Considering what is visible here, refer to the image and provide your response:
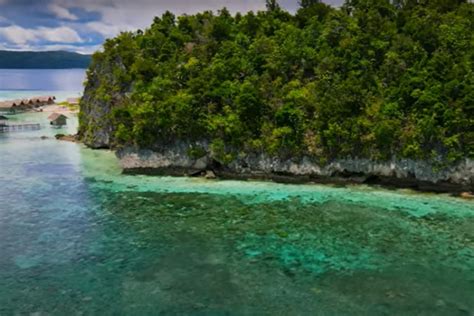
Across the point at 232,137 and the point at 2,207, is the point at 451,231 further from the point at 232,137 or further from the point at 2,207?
the point at 2,207

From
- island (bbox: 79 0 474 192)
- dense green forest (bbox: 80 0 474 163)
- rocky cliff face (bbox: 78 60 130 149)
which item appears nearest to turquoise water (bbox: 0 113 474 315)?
island (bbox: 79 0 474 192)

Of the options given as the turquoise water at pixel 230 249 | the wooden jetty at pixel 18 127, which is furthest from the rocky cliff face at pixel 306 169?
the wooden jetty at pixel 18 127

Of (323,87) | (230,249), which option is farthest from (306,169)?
(230,249)

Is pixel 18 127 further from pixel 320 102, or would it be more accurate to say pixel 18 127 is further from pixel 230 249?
pixel 230 249

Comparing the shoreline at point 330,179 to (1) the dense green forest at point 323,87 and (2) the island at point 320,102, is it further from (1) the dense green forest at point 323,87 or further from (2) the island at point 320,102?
(1) the dense green forest at point 323,87

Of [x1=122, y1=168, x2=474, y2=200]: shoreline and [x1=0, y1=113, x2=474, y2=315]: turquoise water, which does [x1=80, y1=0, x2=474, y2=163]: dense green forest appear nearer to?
[x1=122, y1=168, x2=474, y2=200]: shoreline

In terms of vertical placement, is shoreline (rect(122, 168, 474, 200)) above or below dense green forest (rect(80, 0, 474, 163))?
below
